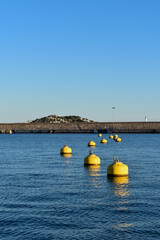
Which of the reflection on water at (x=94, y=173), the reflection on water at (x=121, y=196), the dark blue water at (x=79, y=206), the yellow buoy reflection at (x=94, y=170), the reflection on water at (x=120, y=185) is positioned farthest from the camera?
the yellow buoy reflection at (x=94, y=170)

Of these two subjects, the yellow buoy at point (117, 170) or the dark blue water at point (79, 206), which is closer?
the dark blue water at point (79, 206)

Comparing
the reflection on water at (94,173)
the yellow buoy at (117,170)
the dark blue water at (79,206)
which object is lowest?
the dark blue water at (79,206)

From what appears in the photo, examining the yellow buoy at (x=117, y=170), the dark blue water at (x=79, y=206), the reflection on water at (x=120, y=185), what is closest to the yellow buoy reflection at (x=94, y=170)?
the dark blue water at (x=79, y=206)

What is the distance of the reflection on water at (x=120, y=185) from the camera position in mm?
33406

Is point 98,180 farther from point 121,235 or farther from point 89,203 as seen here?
point 121,235

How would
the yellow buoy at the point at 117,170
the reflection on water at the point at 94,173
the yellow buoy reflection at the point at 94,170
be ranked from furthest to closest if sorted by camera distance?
1. the yellow buoy reflection at the point at 94,170
2. the yellow buoy at the point at 117,170
3. the reflection on water at the point at 94,173

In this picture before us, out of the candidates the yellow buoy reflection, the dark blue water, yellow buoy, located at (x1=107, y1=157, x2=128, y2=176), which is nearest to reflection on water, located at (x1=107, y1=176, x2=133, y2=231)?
the dark blue water

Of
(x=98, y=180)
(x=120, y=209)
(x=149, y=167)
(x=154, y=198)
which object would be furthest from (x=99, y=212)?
(x=149, y=167)

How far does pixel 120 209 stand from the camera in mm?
27203

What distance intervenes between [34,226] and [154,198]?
11.6 metres

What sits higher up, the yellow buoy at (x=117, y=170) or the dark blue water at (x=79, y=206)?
the yellow buoy at (x=117, y=170)

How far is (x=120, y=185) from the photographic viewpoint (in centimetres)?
3762

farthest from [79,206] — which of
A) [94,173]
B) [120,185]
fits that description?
[94,173]

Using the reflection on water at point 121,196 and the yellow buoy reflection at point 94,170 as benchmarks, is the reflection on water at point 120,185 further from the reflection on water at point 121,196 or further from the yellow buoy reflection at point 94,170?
the yellow buoy reflection at point 94,170
